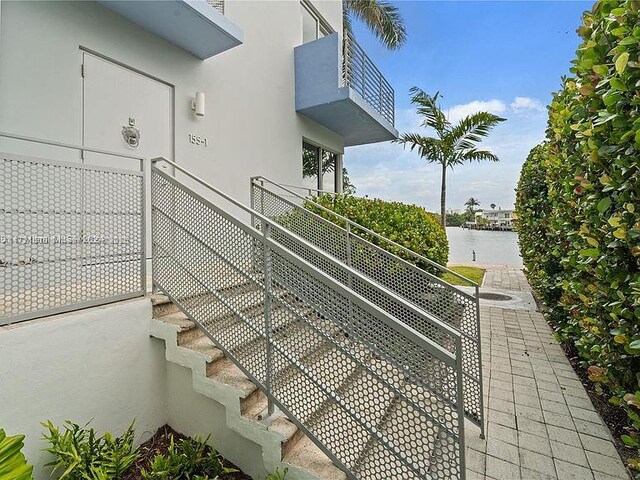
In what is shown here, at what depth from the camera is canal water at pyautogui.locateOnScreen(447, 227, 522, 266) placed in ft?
41.5

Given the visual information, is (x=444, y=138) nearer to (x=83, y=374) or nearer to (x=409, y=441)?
(x=409, y=441)

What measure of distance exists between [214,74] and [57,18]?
6.95ft

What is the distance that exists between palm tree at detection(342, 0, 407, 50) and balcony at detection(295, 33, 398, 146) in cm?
612

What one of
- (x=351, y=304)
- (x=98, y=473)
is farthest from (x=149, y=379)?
(x=351, y=304)

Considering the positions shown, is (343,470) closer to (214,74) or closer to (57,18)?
(57,18)

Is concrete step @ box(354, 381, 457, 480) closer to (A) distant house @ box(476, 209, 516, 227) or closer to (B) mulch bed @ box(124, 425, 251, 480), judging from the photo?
(B) mulch bed @ box(124, 425, 251, 480)

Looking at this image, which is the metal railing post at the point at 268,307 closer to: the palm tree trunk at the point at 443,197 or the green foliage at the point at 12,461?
the green foliage at the point at 12,461

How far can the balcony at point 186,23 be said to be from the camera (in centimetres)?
361

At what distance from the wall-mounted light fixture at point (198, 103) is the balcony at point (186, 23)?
62cm

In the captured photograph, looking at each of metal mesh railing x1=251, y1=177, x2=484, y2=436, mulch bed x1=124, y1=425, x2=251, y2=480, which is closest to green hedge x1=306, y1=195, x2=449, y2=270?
metal mesh railing x1=251, y1=177, x2=484, y2=436

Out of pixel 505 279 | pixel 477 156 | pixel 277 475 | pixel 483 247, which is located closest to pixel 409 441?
pixel 277 475

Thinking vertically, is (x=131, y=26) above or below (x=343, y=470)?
above

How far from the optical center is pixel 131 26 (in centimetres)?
390

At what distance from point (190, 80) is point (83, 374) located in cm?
408
